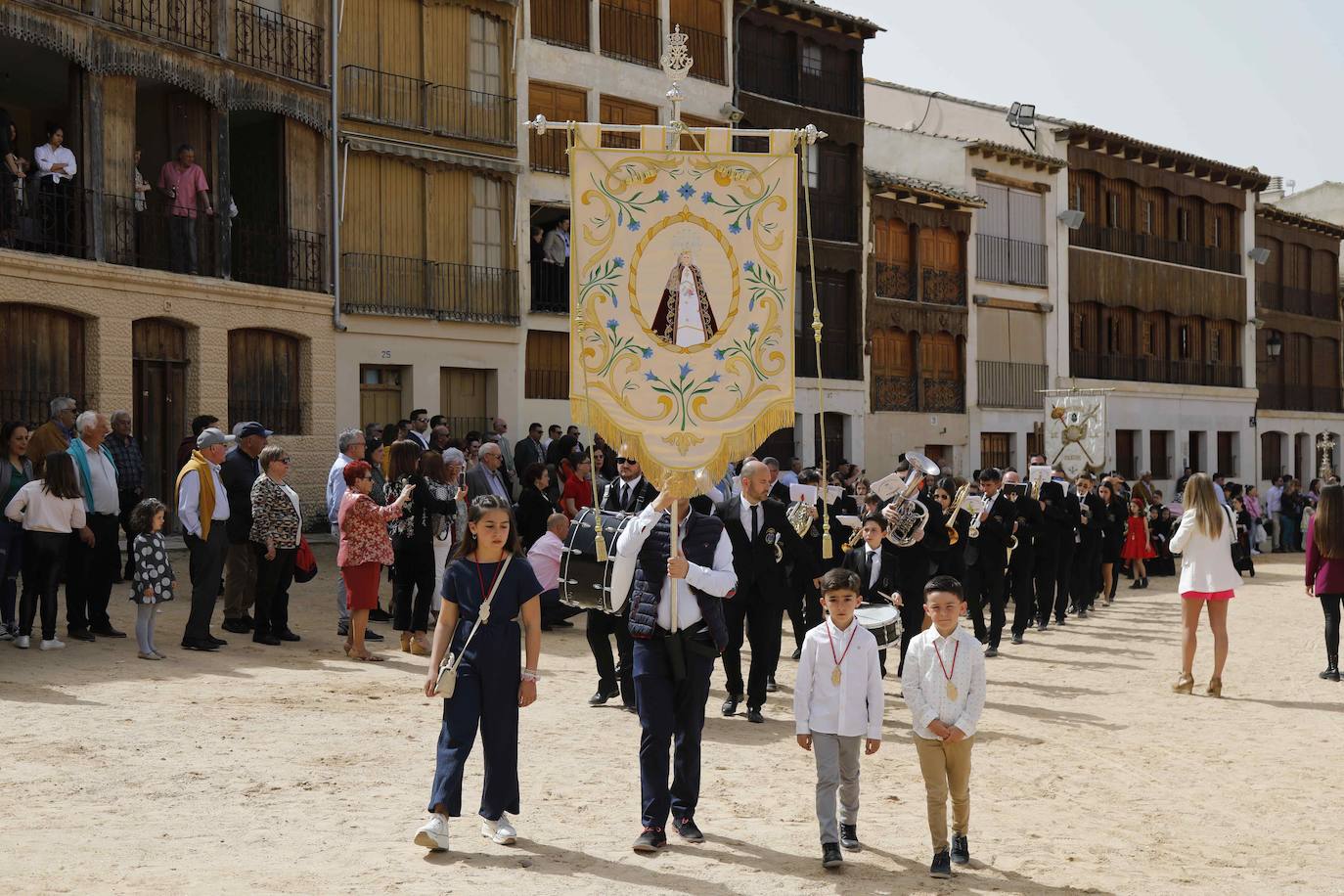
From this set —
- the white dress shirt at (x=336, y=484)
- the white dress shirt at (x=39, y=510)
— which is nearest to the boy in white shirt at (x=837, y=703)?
the white dress shirt at (x=39, y=510)

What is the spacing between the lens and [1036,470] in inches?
742

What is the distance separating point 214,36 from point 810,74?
1718cm

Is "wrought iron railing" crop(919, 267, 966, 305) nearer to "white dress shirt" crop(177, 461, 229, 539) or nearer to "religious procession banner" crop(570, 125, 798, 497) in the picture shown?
"white dress shirt" crop(177, 461, 229, 539)

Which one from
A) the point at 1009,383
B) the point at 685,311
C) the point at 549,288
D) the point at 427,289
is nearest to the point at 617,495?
the point at 685,311

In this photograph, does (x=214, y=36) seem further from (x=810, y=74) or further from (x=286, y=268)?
(x=810, y=74)

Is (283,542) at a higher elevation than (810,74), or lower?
lower

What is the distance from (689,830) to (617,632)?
14.3 ft

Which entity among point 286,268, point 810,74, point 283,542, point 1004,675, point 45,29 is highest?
point 810,74

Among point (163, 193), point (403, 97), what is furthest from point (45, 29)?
point (403, 97)

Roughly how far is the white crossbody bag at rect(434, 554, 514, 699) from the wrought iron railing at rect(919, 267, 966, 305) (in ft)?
109

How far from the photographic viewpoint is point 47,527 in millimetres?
13422

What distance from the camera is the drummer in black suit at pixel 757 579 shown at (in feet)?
39.5

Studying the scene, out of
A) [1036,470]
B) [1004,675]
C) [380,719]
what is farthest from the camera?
[1036,470]

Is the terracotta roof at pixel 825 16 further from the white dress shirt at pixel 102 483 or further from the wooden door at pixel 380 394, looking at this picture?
the white dress shirt at pixel 102 483
